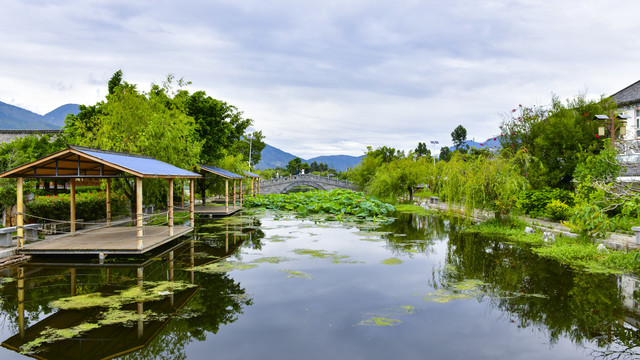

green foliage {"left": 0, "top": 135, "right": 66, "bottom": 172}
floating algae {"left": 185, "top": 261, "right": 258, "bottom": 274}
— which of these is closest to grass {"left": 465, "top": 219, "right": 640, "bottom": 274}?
floating algae {"left": 185, "top": 261, "right": 258, "bottom": 274}

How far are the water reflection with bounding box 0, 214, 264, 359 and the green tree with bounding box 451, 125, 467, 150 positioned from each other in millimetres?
90519

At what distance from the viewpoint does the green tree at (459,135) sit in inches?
3669

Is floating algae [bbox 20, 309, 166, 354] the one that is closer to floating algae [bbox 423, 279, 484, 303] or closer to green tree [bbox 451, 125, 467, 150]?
floating algae [bbox 423, 279, 484, 303]

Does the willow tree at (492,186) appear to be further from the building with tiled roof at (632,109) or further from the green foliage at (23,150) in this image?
the green foliage at (23,150)

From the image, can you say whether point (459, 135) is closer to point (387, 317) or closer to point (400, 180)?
point (400, 180)

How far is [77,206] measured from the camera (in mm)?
15516

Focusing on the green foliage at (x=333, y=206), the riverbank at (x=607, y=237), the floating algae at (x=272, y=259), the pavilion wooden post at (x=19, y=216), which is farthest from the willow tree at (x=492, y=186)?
the pavilion wooden post at (x=19, y=216)

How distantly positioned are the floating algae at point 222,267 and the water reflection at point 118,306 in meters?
0.34

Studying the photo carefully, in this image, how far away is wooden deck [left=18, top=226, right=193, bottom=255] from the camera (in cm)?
1061

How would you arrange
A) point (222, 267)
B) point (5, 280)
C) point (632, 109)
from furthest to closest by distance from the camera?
point (632, 109)
point (222, 267)
point (5, 280)

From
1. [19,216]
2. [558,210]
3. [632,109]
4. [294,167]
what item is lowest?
[558,210]

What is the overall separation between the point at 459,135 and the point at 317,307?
3674 inches

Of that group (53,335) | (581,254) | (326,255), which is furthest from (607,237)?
(53,335)

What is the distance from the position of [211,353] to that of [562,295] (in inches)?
283
